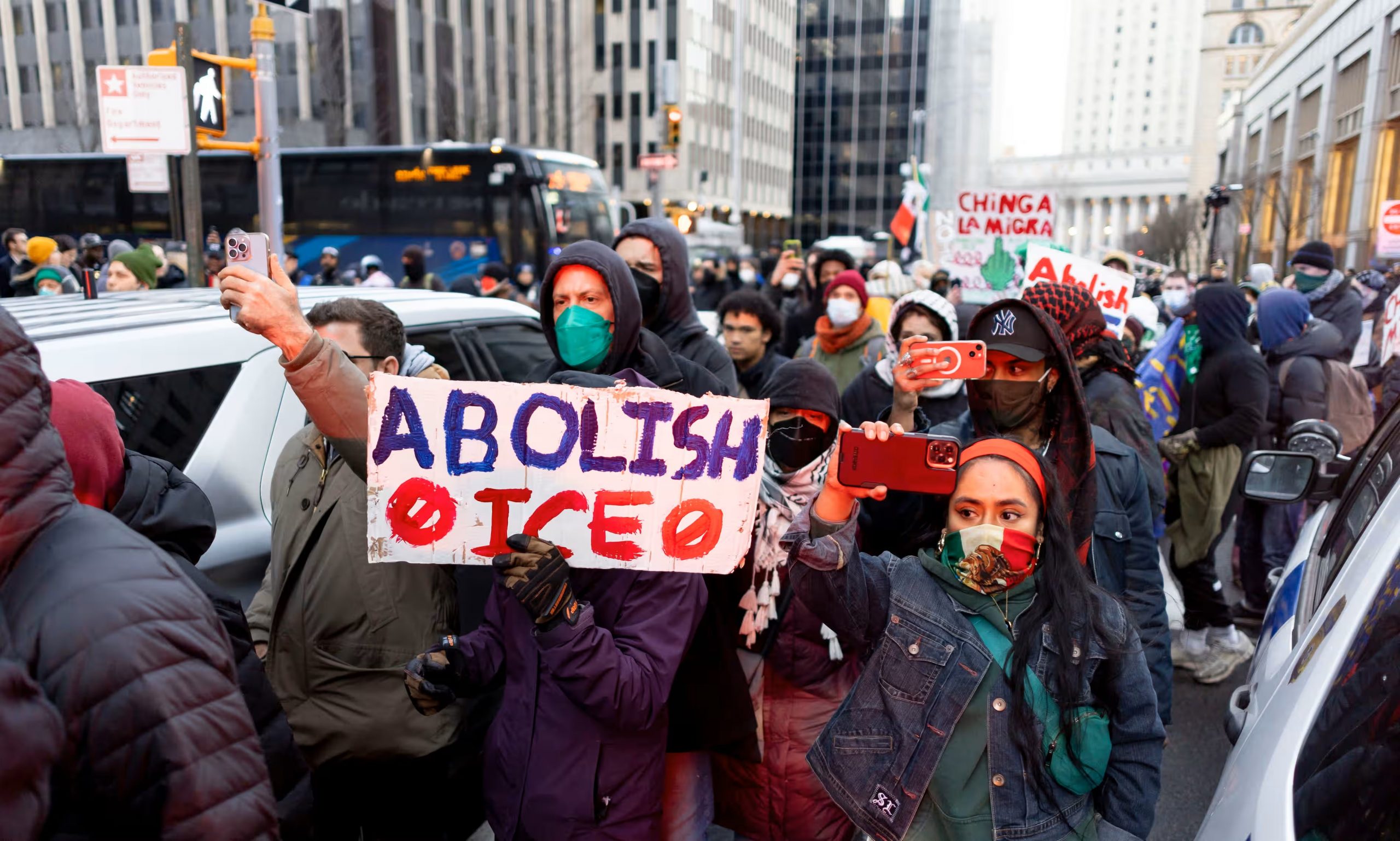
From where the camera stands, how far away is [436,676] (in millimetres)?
2504

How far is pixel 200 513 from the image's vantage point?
191 centimetres

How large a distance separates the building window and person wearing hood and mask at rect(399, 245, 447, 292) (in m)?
89.4

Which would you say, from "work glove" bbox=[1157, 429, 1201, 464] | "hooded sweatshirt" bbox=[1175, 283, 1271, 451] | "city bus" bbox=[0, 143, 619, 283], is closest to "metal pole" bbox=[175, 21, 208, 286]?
"work glove" bbox=[1157, 429, 1201, 464]

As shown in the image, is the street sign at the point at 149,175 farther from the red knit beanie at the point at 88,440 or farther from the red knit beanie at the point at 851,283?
the red knit beanie at the point at 88,440

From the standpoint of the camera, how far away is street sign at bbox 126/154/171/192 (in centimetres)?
1000

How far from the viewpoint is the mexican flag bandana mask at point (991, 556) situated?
2180 millimetres

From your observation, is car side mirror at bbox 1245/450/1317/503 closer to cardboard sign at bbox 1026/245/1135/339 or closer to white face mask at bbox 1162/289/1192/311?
cardboard sign at bbox 1026/245/1135/339

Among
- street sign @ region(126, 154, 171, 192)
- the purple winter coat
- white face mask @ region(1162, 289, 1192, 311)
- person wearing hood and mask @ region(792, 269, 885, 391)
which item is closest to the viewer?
the purple winter coat

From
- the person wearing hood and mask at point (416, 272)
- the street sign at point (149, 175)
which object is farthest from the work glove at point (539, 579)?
the person wearing hood and mask at point (416, 272)

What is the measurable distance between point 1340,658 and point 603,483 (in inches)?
58.5

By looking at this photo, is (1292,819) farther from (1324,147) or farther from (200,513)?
(1324,147)

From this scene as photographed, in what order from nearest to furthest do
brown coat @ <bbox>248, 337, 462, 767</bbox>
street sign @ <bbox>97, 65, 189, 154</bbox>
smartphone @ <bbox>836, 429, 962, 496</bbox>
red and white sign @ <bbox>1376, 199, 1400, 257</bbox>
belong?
smartphone @ <bbox>836, 429, 962, 496</bbox>, brown coat @ <bbox>248, 337, 462, 767</bbox>, street sign @ <bbox>97, 65, 189, 154</bbox>, red and white sign @ <bbox>1376, 199, 1400, 257</bbox>

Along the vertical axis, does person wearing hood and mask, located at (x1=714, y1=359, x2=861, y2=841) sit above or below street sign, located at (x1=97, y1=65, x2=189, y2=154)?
below

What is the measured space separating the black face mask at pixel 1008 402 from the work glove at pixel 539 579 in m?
1.51
